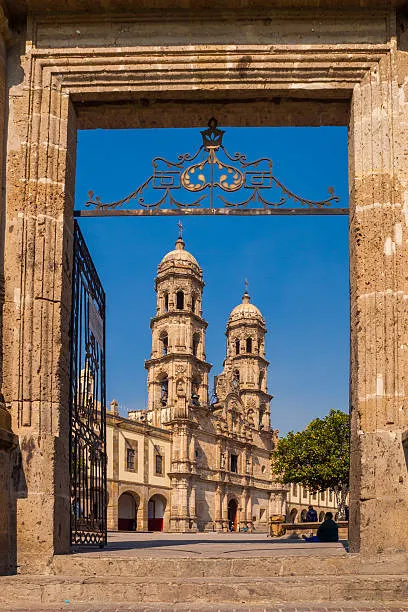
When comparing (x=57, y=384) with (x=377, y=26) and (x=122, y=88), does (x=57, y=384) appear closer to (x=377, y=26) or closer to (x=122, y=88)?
(x=122, y=88)

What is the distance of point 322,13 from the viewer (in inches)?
303

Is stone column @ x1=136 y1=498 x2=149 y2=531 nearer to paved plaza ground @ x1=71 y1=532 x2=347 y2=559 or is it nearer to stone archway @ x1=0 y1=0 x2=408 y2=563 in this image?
paved plaza ground @ x1=71 y1=532 x2=347 y2=559

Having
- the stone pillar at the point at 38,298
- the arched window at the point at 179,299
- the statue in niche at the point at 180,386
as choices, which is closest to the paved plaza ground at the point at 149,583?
the stone pillar at the point at 38,298

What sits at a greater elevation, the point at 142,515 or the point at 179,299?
the point at 179,299

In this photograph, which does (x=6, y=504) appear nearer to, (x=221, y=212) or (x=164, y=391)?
(x=221, y=212)

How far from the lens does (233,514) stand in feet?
208

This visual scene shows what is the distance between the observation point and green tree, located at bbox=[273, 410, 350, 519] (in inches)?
1470

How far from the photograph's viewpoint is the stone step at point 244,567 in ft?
21.5

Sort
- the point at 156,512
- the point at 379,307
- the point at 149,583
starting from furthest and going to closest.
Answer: the point at 156,512, the point at 379,307, the point at 149,583

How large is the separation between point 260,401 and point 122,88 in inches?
2525

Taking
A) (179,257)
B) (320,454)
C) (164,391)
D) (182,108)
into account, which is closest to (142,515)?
(164,391)

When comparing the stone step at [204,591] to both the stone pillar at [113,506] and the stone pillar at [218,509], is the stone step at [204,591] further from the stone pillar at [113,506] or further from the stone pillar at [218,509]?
the stone pillar at [218,509]

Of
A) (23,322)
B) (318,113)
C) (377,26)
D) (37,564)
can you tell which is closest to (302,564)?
(37,564)

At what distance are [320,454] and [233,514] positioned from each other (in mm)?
27342
